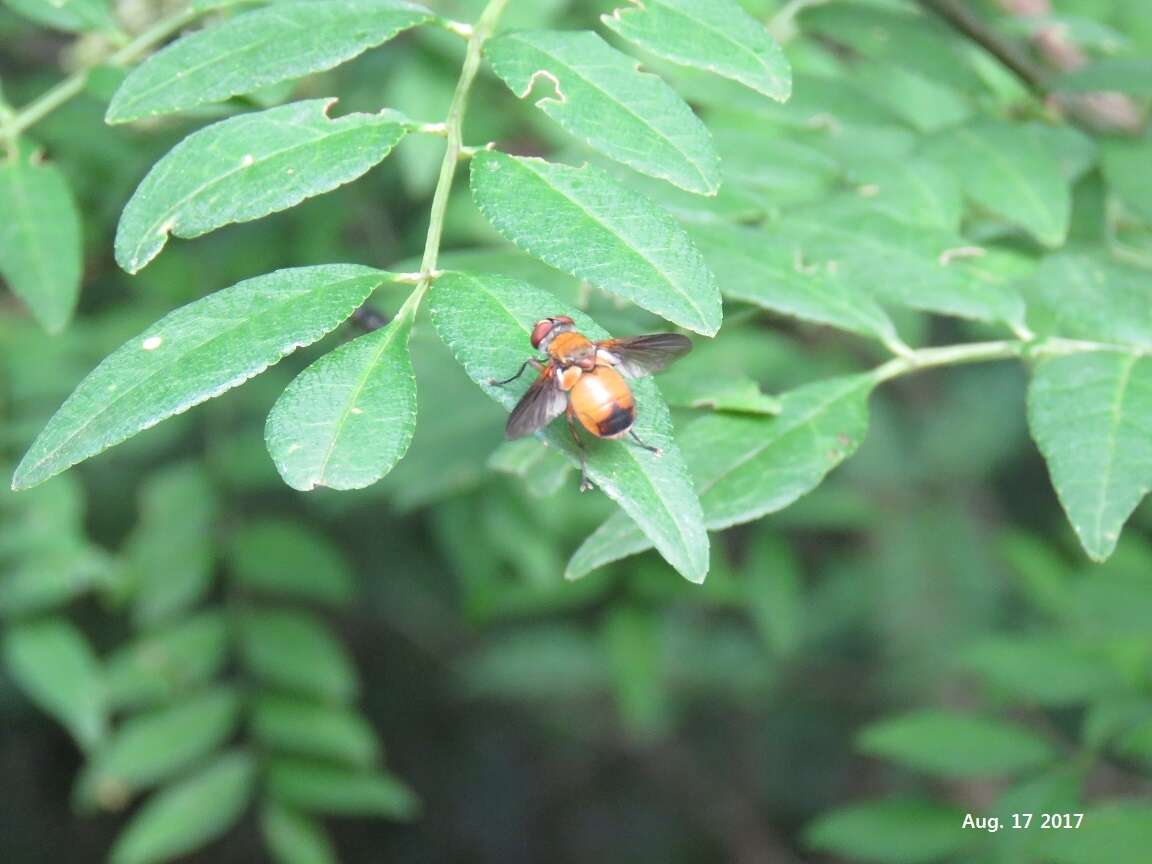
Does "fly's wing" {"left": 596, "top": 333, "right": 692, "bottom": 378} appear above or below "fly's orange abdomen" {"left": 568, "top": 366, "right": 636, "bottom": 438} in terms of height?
below

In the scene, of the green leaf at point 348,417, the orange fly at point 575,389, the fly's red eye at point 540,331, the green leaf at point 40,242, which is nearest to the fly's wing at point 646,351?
the orange fly at point 575,389

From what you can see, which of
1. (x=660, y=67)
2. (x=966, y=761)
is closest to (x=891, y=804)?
(x=966, y=761)

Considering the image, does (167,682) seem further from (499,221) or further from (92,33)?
(499,221)

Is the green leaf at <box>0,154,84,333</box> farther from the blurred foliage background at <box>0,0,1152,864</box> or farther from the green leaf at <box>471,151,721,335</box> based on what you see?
the green leaf at <box>471,151,721,335</box>

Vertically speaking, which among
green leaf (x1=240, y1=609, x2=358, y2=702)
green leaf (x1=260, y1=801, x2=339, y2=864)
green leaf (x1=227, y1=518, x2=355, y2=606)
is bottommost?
green leaf (x1=260, y1=801, x2=339, y2=864)

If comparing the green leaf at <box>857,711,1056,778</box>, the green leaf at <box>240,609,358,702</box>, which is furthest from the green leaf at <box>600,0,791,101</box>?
the green leaf at <box>240,609,358,702</box>
